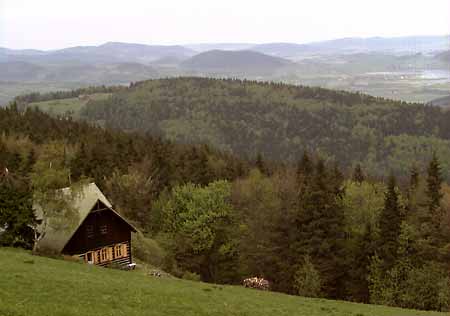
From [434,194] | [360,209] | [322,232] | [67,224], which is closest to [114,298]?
[67,224]

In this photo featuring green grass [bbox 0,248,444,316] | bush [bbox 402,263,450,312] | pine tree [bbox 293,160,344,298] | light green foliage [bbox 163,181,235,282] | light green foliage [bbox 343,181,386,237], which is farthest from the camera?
light green foliage [bbox 163,181,235,282]

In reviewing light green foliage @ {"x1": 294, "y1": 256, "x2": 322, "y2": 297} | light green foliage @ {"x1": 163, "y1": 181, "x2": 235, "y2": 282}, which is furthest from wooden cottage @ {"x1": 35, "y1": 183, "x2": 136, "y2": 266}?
light green foliage @ {"x1": 294, "y1": 256, "x2": 322, "y2": 297}

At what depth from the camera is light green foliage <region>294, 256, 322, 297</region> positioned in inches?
2435

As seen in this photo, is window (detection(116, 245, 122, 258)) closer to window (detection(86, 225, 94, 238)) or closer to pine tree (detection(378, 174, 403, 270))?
window (detection(86, 225, 94, 238))

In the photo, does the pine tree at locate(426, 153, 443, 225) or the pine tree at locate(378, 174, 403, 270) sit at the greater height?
the pine tree at locate(426, 153, 443, 225)

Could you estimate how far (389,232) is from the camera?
6588 centimetres

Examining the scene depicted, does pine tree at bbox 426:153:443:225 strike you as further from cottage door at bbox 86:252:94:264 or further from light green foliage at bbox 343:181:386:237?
cottage door at bbox 86:252:94:264

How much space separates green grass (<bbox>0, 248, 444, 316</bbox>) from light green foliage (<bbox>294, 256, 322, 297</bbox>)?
15265 millimetres

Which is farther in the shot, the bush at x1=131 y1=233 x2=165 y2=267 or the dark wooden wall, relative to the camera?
the bush at x1=131 y1=233 x2=165 y2=267

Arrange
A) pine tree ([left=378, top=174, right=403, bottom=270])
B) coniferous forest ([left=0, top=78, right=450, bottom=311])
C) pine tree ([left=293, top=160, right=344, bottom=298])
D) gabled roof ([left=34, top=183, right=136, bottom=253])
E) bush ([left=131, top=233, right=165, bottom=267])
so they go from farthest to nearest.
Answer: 1. bush ([left=131, top=233, right=165, bottom=267])
2. pine tree ([left=293, top=160, right=344, bottom=298])
3. pine tree ([left=378, top=174, right=403, bottom=270])
4. coniferous forest ([left=0, top=78, right=450, bottom=311])
5. gabled roof ([left=34, top=183, right=136, bottom=253])

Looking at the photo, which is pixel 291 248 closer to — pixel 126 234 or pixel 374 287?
pixel 374 287

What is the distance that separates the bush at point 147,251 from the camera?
71562 mm

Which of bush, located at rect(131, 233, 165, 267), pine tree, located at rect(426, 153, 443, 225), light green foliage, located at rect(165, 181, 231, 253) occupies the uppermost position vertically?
pine tree, located at rect(426, 153, 443, 225)

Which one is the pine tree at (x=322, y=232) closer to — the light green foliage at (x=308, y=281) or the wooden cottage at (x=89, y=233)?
the light green foliage at (x=308, y=281)
